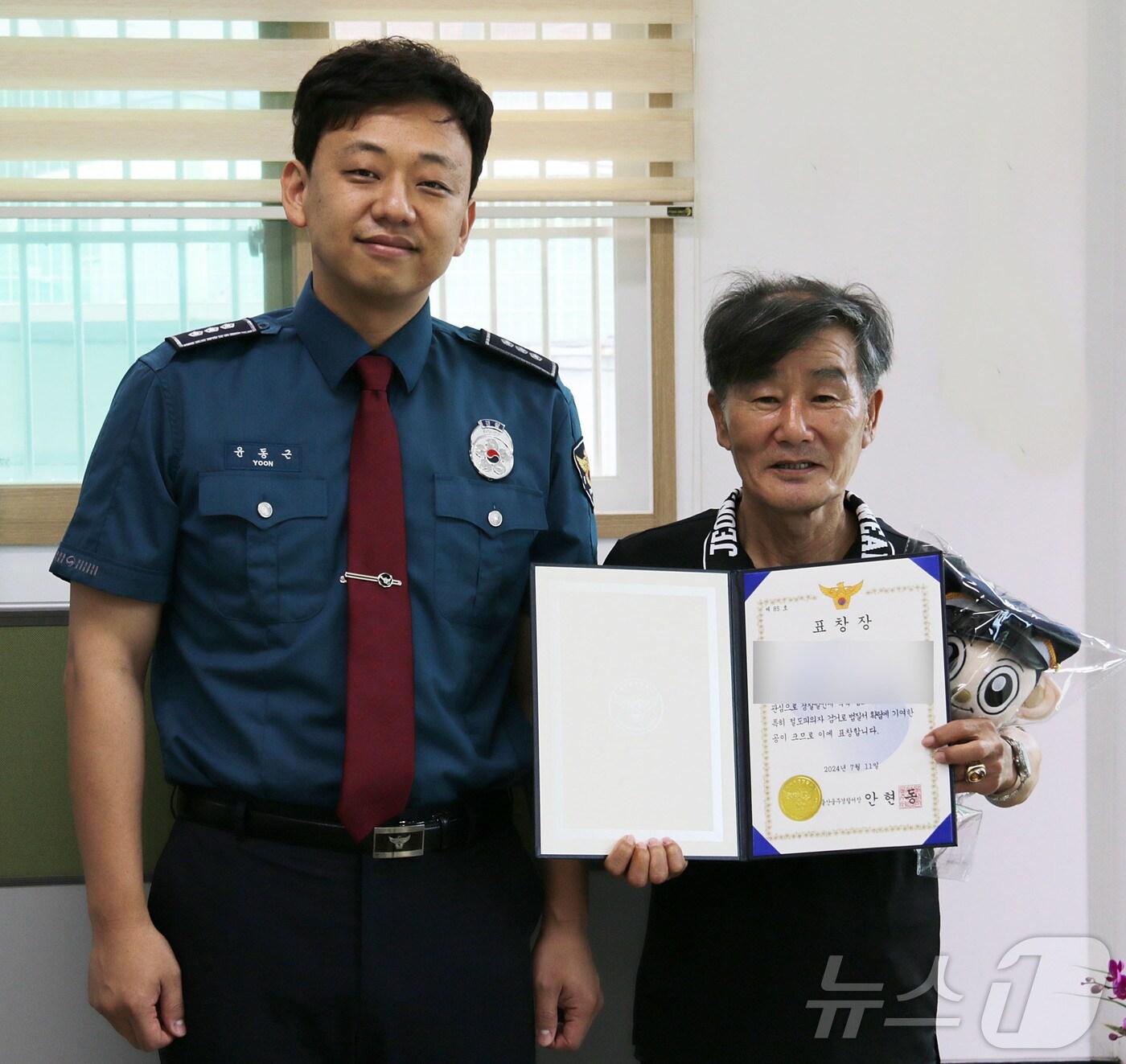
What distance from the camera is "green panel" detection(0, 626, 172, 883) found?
1361 millimetres

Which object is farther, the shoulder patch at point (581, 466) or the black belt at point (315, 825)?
the shoulder patch at point (581, 466)

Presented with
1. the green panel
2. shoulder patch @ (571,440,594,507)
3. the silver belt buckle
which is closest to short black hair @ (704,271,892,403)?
shoulder patch @ (571,440,594,507)

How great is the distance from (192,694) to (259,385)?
34 cm

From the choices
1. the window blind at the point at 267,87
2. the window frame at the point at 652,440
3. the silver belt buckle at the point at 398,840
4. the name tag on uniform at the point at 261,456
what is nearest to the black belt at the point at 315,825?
the silver belt buckle at the point at 398,840

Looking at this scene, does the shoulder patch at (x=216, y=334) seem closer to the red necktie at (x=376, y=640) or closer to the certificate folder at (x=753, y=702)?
the red necktie at (x=376, y=640)

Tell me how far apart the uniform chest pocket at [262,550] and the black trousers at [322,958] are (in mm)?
239

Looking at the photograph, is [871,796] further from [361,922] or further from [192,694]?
[192,694]

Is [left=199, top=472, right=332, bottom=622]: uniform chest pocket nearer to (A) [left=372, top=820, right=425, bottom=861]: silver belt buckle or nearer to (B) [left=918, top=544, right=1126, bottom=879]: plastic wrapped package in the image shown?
(A) [left=372, top=820, right=425, bottom=861]: silver belt buckle

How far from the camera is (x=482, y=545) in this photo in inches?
46.2

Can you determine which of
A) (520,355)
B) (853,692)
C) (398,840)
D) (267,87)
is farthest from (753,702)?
(267,87)

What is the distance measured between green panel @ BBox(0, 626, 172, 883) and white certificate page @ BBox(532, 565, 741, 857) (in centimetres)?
59

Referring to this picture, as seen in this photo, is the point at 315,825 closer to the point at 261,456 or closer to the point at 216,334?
the point at 261,456

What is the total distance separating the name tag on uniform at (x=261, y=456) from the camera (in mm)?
1115

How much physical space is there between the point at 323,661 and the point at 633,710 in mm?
320
